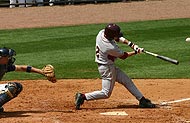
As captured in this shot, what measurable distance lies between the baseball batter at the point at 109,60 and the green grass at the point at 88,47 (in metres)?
3.09

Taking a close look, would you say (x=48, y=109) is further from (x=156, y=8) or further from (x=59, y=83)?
(x=156, y=8)

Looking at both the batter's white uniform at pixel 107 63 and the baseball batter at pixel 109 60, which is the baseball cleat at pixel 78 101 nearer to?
the baseball batter at pixel 109 60

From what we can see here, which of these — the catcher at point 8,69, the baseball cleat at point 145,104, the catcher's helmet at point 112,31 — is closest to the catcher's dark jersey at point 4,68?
the catcher at point 8,69

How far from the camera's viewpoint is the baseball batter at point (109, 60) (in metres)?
8.60

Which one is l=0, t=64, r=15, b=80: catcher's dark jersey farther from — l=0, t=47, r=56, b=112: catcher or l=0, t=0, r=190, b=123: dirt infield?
l=0, t=0, r=190, b=123: dirt infield

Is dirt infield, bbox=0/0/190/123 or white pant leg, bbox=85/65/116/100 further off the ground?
white pant leg, bbox=85/65/116/100

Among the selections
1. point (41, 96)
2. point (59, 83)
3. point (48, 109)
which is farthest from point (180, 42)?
point (48, 109)

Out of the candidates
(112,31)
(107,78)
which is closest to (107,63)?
(107,78)

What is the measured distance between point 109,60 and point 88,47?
7.31 m

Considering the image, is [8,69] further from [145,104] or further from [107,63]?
[145,104]

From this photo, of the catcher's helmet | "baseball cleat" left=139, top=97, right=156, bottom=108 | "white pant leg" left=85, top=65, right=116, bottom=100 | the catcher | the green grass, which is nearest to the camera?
the catcher

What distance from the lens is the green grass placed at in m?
12.6

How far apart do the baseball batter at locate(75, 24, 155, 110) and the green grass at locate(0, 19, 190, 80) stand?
3089mm

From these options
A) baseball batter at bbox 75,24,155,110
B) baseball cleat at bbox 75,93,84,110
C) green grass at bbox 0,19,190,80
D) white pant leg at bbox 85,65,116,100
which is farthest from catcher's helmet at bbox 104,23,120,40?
green grass at bbox 0,19,190,80
